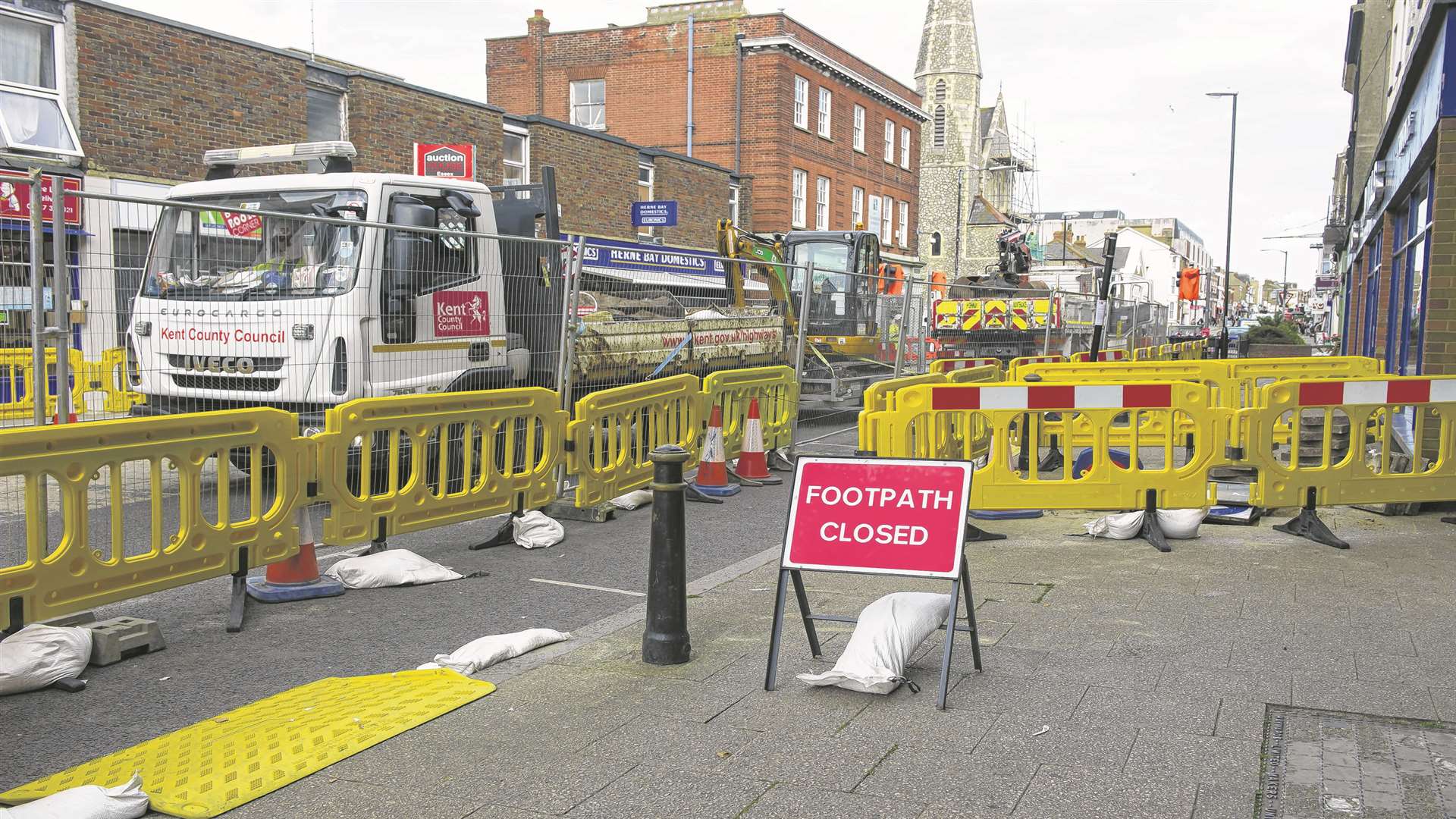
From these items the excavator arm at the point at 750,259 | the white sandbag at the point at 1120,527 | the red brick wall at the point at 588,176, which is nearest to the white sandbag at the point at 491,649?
the white sandbag at the point at 1120,527

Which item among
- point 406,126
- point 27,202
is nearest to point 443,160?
point 406,126

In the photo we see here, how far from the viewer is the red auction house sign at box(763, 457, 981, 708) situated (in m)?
4.70

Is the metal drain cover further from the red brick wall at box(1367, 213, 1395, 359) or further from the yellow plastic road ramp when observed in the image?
the red brick wall at box(1367, 213, 1395, 359)

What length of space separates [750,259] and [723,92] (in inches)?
849

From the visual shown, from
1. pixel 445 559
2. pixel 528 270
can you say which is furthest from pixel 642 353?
pixel 445 559

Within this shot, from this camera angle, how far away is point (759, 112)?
3969 cm

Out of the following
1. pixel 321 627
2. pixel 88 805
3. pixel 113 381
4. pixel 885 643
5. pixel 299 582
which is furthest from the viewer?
pixel 113 381

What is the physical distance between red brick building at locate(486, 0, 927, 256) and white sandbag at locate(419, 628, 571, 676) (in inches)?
1370

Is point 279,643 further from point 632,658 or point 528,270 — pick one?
point 528,270

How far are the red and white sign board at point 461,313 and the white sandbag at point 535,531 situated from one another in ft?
6.24

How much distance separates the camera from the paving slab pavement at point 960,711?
369 cm

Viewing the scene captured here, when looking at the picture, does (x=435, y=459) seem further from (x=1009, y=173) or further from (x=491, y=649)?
(x=1009, y=173)

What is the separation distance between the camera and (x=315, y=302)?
341 inches

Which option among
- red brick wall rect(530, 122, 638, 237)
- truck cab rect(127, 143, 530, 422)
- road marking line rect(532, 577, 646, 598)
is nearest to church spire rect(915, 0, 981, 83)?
red brick wall rect(530, 122, 638, 237)
